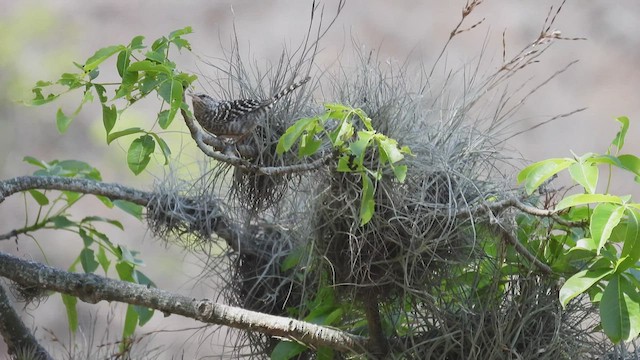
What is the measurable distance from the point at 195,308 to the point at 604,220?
1.15 ft

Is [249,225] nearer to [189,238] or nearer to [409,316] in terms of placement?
[189,238]

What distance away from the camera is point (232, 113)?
35.3 inches

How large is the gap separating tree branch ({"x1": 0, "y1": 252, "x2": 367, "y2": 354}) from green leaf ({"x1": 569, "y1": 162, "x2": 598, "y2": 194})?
9.7 inches

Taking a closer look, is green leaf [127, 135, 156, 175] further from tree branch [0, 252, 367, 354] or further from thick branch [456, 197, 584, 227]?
thick branch [456, 197, 584, 227]

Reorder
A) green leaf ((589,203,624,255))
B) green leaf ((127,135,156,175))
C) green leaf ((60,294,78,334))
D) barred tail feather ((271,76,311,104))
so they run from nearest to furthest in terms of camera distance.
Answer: green leaf ((589,203,624,255)) → green leaf ((127,135,156,175)) → barred tail feather ((271,76,311,104)) → green leaf ((60,294,78,334))

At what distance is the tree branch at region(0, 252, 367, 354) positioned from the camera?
2.67 feet

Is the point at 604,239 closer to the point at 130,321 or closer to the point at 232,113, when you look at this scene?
the point at 232,113

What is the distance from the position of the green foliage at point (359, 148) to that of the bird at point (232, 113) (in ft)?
0.38

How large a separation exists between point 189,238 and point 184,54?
1.01m

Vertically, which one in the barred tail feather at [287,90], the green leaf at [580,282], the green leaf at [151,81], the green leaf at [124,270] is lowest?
the green leaf at [580,282]

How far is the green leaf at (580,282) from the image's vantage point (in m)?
0.73

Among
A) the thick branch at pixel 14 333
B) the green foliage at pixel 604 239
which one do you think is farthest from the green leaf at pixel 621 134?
the thick branch at pixel 14 333

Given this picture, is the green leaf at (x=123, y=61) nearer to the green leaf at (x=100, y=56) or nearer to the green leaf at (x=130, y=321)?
the green leaf at (x=100, y=56)

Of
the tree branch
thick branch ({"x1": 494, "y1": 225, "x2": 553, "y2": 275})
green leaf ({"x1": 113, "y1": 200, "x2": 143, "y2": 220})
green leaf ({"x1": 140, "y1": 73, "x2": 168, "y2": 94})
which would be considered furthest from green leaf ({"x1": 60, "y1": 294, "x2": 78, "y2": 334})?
thick branch ({"x1": 494, "y1": 225, "x2": 553, "y2": 275})
